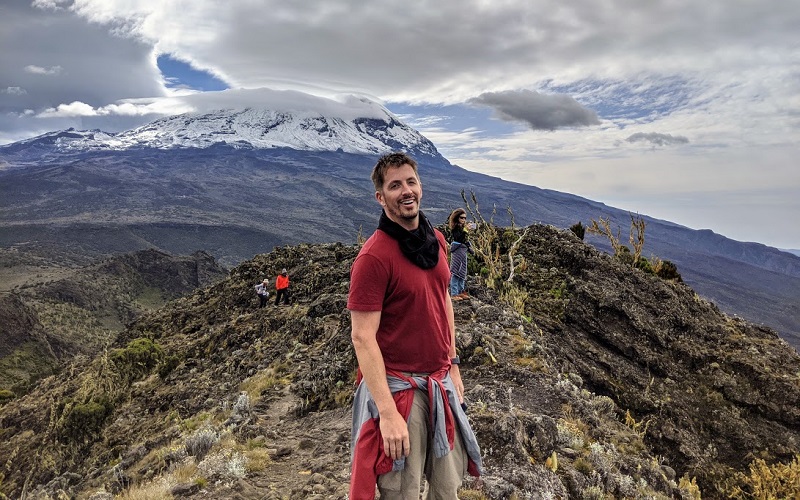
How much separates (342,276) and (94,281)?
234 ft

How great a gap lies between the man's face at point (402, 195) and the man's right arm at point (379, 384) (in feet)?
1.62

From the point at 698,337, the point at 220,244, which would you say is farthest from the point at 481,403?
the point at 220,244

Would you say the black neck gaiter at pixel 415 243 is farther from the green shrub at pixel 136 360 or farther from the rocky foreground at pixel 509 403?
the green shrub at pixel 136 360

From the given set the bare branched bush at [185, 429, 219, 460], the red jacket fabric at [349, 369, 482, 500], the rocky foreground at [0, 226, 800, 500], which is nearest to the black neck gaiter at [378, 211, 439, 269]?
the red jacket fabric at [349, 369, 482, 500]

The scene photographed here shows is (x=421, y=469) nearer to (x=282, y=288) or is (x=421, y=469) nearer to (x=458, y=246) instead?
(x=458, y=246)

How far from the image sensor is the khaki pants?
7.84ft

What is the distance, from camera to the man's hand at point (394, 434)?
2291 millimetres

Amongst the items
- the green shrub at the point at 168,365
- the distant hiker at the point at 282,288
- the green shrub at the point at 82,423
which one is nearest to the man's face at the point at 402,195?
the green shrub at the point at 82,423

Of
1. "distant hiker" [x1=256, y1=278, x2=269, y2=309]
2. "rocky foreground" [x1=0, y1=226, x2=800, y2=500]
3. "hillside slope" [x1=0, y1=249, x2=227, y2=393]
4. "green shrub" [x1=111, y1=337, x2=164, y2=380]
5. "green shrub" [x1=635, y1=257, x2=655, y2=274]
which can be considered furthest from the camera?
"hillside slope" [x1=0, y1=249, x2=227, y2=393]

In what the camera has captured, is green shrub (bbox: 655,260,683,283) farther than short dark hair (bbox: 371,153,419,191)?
Yes

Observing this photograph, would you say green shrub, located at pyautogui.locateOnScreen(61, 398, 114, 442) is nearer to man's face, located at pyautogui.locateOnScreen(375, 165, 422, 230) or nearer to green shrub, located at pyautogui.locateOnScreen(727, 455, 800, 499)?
man's face, located at pyautogui.locateOnScreen(375, 165, 422, 230)

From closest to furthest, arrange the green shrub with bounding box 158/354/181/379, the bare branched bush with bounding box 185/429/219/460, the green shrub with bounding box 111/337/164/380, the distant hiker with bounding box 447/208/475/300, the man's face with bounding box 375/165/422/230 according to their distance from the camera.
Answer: the man's face with bounding box 375/165/422/230 < the bare branched bush with bounding box 185/429/219/460 < the distant hiker with bounding box 447/208/475/300 < the green shrub with bounding box 158/354/181/379 < the green shrub with bounding box 111/337/164/380

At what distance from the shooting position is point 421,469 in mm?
2488

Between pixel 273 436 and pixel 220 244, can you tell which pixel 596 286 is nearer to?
pixel 273 436
